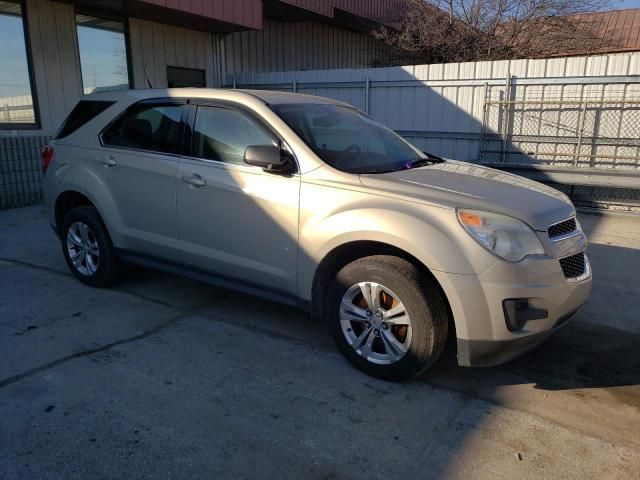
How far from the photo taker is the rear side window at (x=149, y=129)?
4.29 metres

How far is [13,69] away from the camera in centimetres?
884

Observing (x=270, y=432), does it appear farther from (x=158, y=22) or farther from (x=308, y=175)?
(x=158, y=22)

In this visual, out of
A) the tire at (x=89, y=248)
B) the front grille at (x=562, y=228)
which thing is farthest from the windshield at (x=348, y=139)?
the tire at (x=89, y=248)

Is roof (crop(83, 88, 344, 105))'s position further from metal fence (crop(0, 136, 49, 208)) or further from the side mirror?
metal fence (crop(0, 136, 49, 208))

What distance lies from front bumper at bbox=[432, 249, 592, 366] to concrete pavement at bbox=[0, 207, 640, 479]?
0.38m

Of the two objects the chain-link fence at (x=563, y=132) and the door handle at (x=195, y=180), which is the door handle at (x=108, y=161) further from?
the chain-link fence at (x=563, y=132)

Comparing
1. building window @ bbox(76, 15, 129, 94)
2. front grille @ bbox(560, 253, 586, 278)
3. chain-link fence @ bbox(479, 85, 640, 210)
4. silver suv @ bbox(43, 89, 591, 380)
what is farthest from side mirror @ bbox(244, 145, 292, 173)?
building window @ bbox(76, 15, 129, 94)

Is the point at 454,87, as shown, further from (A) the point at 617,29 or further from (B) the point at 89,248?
(A) the point at 617,29

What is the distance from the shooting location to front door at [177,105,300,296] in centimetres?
363

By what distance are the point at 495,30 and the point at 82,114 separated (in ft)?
42.3

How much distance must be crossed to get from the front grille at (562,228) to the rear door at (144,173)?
278 centimetres

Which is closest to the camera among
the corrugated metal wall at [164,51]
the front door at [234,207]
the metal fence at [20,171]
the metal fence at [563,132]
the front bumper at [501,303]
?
the front bumper at [501,303]

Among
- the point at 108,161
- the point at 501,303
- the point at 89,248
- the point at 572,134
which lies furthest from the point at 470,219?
the point at 572,134

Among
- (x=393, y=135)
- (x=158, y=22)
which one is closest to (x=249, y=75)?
(x=158, y=22)
